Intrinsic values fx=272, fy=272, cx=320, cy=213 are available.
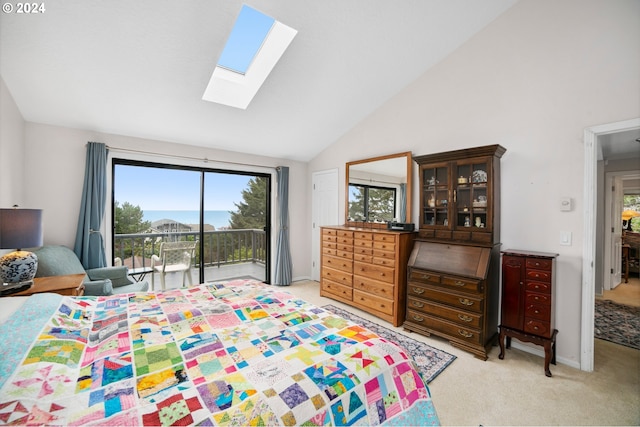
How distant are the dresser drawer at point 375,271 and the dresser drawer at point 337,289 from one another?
32cm

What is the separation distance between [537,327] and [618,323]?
1.89 metres

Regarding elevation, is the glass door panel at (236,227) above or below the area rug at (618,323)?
above

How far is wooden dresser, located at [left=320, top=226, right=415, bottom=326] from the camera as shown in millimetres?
3332

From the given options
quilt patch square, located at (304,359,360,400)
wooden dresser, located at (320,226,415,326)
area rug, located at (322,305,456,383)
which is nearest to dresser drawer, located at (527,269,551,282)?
area rug, located at (322,305,456,383)

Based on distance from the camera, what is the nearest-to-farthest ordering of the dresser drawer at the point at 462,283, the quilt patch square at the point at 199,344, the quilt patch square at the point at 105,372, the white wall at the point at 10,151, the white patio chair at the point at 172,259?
the quilt patch square at the point at 105,372, the quilt patch square at the point at 199,344, the white wall at the point at 10,151, the dresser drawer at the point at 462,283, the white patio chair at the point at 172,259

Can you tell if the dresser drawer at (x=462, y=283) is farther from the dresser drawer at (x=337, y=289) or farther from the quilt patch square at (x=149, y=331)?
the quilt patch square at (x=149, y=331)

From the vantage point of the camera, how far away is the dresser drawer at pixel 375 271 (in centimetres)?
339

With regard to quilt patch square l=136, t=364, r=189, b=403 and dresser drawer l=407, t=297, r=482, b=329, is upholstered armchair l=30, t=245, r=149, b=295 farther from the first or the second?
dresser drawer l=407, t=297, r=482, b=329

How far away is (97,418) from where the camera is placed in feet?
2.83

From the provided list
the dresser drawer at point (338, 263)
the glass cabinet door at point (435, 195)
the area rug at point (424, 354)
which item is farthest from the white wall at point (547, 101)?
the dresser drawer at point (338, 263)

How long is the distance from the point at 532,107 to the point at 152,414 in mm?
3714

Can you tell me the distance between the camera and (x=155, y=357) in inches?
48.8

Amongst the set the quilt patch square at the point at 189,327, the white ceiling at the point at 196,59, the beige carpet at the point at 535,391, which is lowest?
the beige carpet at the point at 535,391

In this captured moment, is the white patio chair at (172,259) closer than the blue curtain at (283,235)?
Yes
